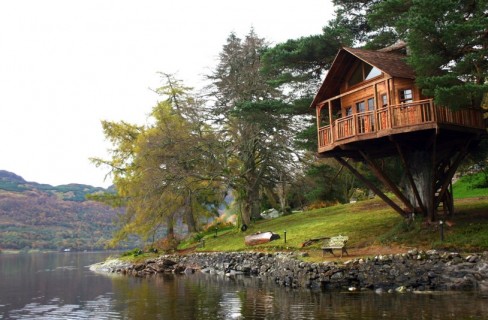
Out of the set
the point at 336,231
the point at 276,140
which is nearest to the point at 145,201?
the point at 276,140

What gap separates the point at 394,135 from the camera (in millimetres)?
22125

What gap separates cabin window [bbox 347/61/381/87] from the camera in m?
24.6

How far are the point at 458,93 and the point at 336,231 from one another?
13335mm

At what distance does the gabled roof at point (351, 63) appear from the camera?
23.2 m

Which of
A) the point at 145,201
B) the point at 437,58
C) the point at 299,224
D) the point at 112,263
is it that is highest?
the point at 437,58

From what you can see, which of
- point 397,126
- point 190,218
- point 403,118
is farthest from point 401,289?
point 190,218

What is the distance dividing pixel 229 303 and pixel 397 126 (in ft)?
36.5

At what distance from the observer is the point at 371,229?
27.2m

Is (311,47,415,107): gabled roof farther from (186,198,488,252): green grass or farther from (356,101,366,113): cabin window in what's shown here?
A: (186,198,488,252): green grass

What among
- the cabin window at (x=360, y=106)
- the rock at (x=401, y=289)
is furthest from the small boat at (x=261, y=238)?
the rock at (x=401, y=289)

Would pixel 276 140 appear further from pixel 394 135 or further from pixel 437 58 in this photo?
pixel 437 58

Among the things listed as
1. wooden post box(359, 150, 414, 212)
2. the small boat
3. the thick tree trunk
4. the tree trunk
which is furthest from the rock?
the tree trunk

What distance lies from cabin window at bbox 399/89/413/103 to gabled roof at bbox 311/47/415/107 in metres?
0.80

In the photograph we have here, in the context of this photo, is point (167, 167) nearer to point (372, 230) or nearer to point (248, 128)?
point (248, 128)
